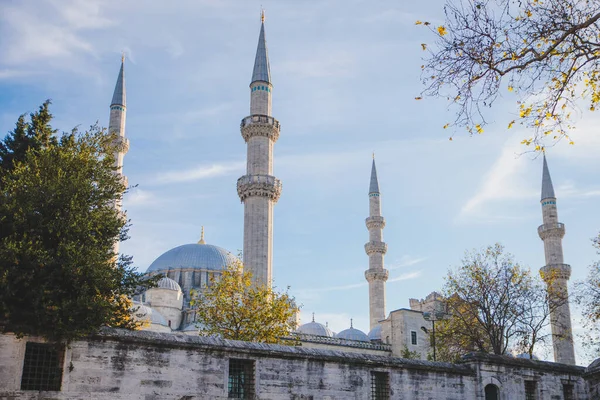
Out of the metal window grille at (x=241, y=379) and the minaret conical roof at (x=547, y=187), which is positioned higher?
the minaret conical roof at (x=547, y=187)

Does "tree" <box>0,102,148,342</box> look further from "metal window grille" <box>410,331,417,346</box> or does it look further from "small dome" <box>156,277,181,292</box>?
"small dome" <box>156,277,181,292</box>

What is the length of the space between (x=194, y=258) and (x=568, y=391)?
46.3 metres

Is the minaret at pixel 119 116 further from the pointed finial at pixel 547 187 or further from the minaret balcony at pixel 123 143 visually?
the pointed finial at pixel 547 187

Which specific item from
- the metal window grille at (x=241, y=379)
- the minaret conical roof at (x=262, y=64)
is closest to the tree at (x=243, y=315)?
the metal window grille at (x=241, y=379)

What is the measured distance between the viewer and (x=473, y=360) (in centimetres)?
1917

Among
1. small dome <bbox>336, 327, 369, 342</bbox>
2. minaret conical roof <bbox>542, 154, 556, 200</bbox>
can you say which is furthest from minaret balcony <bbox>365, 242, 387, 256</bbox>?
minaret conical roof <bbox>542, 154, 556, 200</bbox>

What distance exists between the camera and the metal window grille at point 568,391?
68.3 feet

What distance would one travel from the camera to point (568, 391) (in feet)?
68.7

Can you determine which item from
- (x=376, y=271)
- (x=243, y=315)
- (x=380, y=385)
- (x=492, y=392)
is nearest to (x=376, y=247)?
(x=376, y=271)

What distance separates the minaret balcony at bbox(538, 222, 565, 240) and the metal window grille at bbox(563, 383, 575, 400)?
3586 centimetres

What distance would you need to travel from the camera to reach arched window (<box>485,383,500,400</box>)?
62.9ft

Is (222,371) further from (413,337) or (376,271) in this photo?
(376,271)

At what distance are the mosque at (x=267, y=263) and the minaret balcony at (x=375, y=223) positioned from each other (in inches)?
3.7

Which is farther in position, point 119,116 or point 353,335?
point 353,335
